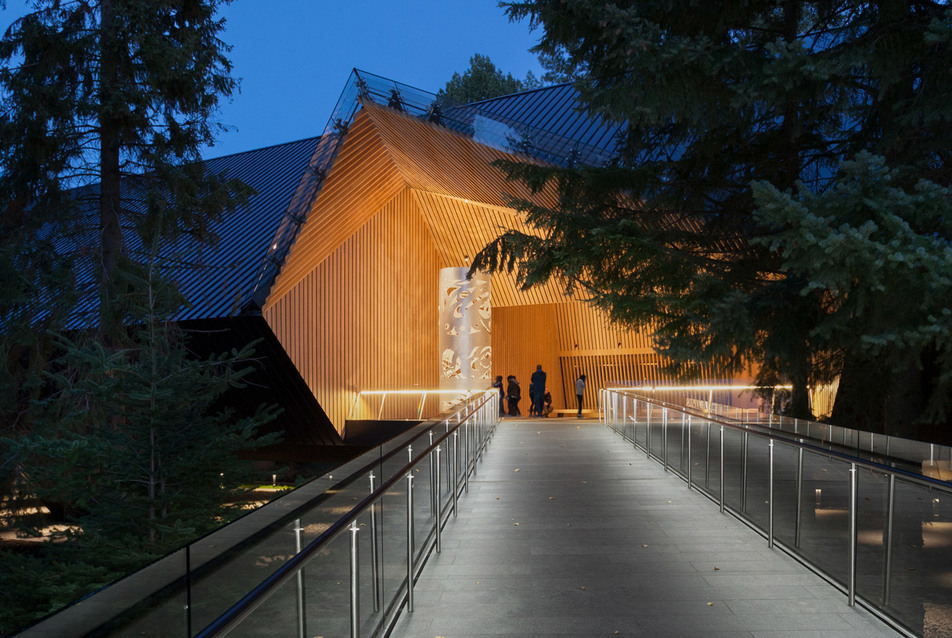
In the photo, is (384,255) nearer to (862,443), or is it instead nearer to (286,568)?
(862,443)

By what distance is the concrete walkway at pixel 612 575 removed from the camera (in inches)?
179

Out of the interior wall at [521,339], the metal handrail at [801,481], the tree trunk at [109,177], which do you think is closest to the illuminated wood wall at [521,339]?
the interior wall at [521,339]

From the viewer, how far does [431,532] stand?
6246 mm

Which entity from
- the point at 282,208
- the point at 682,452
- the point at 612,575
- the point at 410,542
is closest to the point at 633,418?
the point at 682,452

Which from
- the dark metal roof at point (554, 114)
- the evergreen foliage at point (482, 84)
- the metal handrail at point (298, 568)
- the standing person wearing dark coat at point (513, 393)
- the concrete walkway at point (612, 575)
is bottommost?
the standing person wearing dark coat at point (513, 393)

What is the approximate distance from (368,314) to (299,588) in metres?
19.0

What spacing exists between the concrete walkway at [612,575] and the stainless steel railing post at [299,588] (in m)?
1.79

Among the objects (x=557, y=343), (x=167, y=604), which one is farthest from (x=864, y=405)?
(x=557, y=343)

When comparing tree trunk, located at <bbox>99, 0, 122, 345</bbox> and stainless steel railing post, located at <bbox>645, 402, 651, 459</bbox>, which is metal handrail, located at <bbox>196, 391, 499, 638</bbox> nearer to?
stainless steel railing post, located at <bbox>645, 402, 651, 459</bbox>

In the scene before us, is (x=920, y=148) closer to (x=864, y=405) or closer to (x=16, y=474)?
(x=864, y=405)

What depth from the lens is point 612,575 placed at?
5.62 metres

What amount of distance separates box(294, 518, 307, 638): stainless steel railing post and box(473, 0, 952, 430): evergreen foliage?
5513 mm

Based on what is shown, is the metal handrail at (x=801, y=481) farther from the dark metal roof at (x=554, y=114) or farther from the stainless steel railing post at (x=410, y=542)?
the dark metal roof at (x=554, y=114)

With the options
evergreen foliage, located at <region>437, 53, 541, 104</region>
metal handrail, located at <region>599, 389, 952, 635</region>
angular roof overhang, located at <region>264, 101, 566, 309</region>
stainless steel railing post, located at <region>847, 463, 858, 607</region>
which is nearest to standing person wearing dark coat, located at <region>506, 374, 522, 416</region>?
angular roof overhang, located at <region>264, 101, 566, 309</region>
